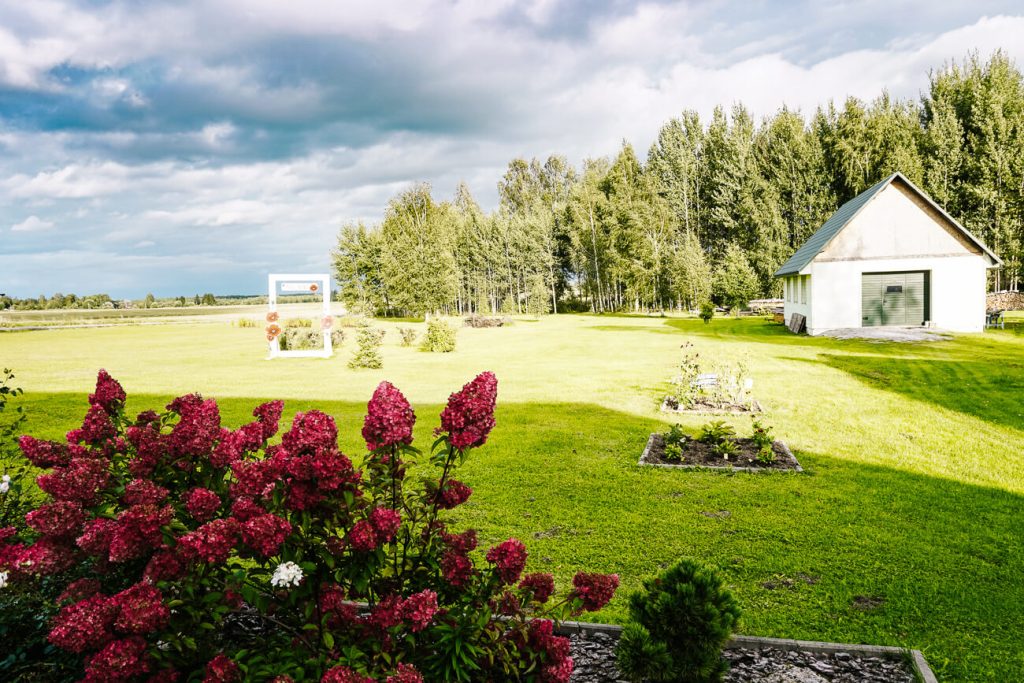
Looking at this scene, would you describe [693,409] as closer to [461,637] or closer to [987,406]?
[987,406]

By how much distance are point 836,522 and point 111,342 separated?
38416 millimetres

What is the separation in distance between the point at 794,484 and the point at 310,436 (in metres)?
6.85

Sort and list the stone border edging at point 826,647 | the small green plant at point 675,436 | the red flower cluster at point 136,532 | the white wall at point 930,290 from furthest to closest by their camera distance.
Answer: the white wall at point 930,290
the small green plant at point 675,436
the stone border edging at point 826,647
the red flower cluster at point 136,532

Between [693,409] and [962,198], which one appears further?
[962,198]

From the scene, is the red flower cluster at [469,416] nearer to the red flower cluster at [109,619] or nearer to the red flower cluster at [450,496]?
the red flower cluster at [450,496]

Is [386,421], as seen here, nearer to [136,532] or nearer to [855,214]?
[136,532]

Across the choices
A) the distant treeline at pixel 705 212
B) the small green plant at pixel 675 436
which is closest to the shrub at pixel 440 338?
the small green plant at pixel 675 436

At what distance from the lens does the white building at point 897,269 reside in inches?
995

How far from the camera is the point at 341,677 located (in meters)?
2.12

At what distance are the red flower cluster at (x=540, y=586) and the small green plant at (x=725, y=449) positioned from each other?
6100mm

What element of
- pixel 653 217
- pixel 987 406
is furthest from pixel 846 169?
pixel 987 406

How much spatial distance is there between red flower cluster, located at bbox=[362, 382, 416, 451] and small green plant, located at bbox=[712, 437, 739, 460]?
22.4 feet

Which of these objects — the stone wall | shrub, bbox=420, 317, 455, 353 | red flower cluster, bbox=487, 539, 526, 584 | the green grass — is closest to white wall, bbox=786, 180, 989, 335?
the green grass

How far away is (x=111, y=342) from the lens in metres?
33.6
